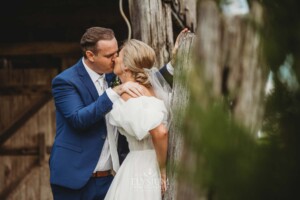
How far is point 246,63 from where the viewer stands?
3.20 ft

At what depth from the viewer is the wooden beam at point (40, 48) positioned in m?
7.18

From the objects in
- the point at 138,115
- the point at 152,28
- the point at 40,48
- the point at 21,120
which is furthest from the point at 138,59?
the point at 21,120

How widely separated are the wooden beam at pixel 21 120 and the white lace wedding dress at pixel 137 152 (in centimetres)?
381

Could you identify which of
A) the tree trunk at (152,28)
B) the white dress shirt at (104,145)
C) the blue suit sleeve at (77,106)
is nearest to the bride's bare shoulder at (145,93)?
the blue suit sleeve at (77,106)

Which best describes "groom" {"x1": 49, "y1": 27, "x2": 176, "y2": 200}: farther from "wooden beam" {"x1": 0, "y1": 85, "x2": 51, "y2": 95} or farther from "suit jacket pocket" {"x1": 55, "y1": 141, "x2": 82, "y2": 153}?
"wooden beam" {"x1": 0, "y1": 85, "x2": 51, "y2": 95}

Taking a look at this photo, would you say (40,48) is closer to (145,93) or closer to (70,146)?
(70,146)

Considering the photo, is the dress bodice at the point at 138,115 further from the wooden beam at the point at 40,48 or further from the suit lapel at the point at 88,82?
the wooden beam at the point at 40,48

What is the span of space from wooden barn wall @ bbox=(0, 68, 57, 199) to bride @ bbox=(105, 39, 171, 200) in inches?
147

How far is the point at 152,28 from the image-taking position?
450 cm

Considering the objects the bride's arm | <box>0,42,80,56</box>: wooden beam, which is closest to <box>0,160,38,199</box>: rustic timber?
<box>0,42,80,56</box>: wooden beam

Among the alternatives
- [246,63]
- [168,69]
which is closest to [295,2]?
[246,63]

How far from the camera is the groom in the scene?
381 centimetres

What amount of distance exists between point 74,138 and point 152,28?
1.16 m

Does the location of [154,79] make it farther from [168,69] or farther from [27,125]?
[27,125]
